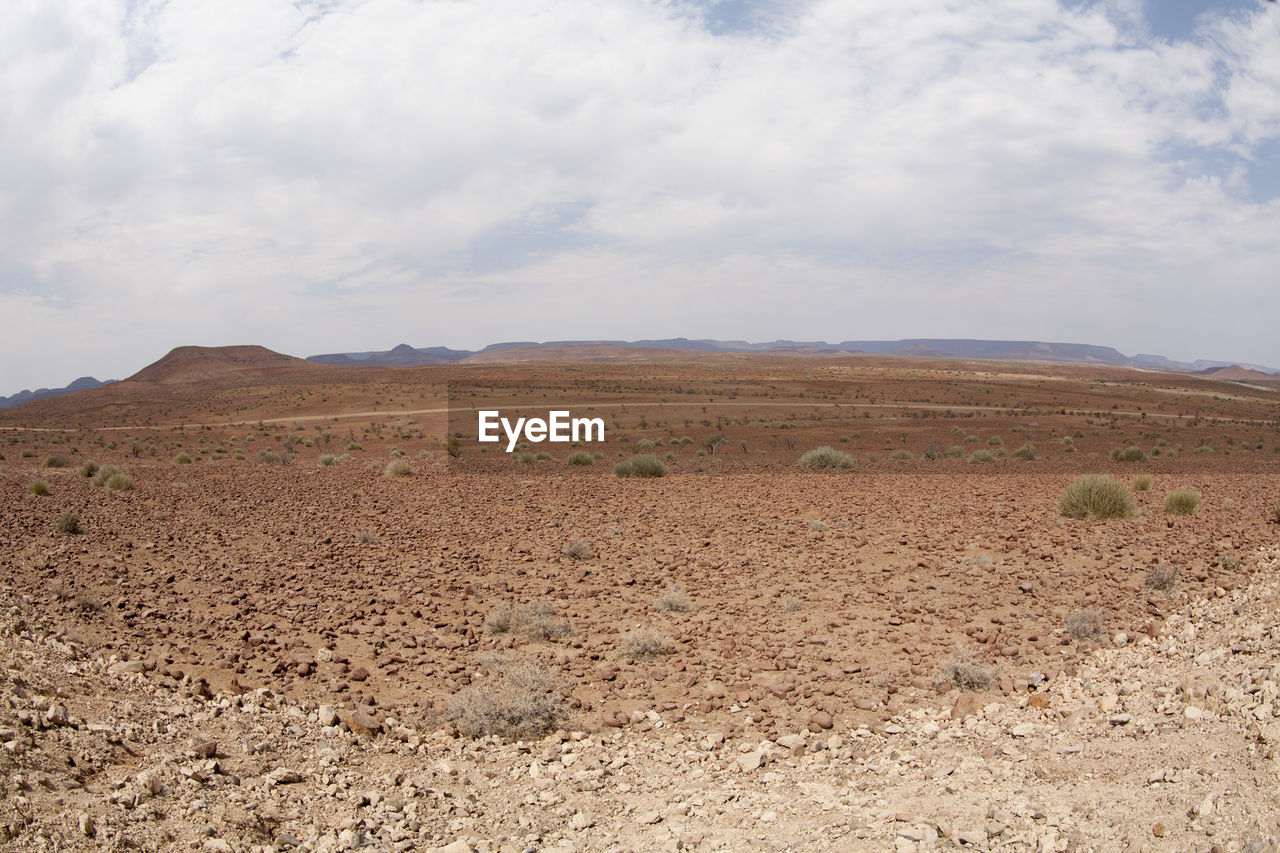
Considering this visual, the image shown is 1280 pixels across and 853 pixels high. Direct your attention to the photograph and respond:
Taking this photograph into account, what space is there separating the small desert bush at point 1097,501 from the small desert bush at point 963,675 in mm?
6802

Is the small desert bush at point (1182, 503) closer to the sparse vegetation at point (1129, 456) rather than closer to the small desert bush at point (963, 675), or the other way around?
the small desert bush at point (963, 675)

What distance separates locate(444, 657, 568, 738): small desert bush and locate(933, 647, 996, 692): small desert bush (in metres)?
3.24

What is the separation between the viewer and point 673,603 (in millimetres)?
8852

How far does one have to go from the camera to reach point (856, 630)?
26.2ft

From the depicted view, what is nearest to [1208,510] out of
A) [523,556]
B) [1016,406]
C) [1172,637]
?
[1172,637]

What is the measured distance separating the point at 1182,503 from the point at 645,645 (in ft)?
32.1

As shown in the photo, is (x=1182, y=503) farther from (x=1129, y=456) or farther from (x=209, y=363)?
(x=209, y=363)

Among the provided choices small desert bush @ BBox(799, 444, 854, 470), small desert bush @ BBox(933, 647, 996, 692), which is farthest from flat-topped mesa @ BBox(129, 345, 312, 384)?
small desert bush @ BBox(933, 647, 996, 692)

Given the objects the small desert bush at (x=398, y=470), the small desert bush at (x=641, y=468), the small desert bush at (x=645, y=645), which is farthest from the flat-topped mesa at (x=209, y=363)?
the small desert bush at (x=645, y=645)

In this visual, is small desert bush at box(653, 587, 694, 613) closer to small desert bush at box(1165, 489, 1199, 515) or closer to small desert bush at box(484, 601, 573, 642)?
small desert bush at box(484, 601, 573, 642)

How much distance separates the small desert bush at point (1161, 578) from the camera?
8.22 metres

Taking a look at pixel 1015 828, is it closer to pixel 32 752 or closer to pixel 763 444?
pixel 32 752

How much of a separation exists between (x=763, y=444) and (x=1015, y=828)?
2854 centimetres

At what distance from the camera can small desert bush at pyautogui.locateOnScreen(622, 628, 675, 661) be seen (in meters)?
7.54
